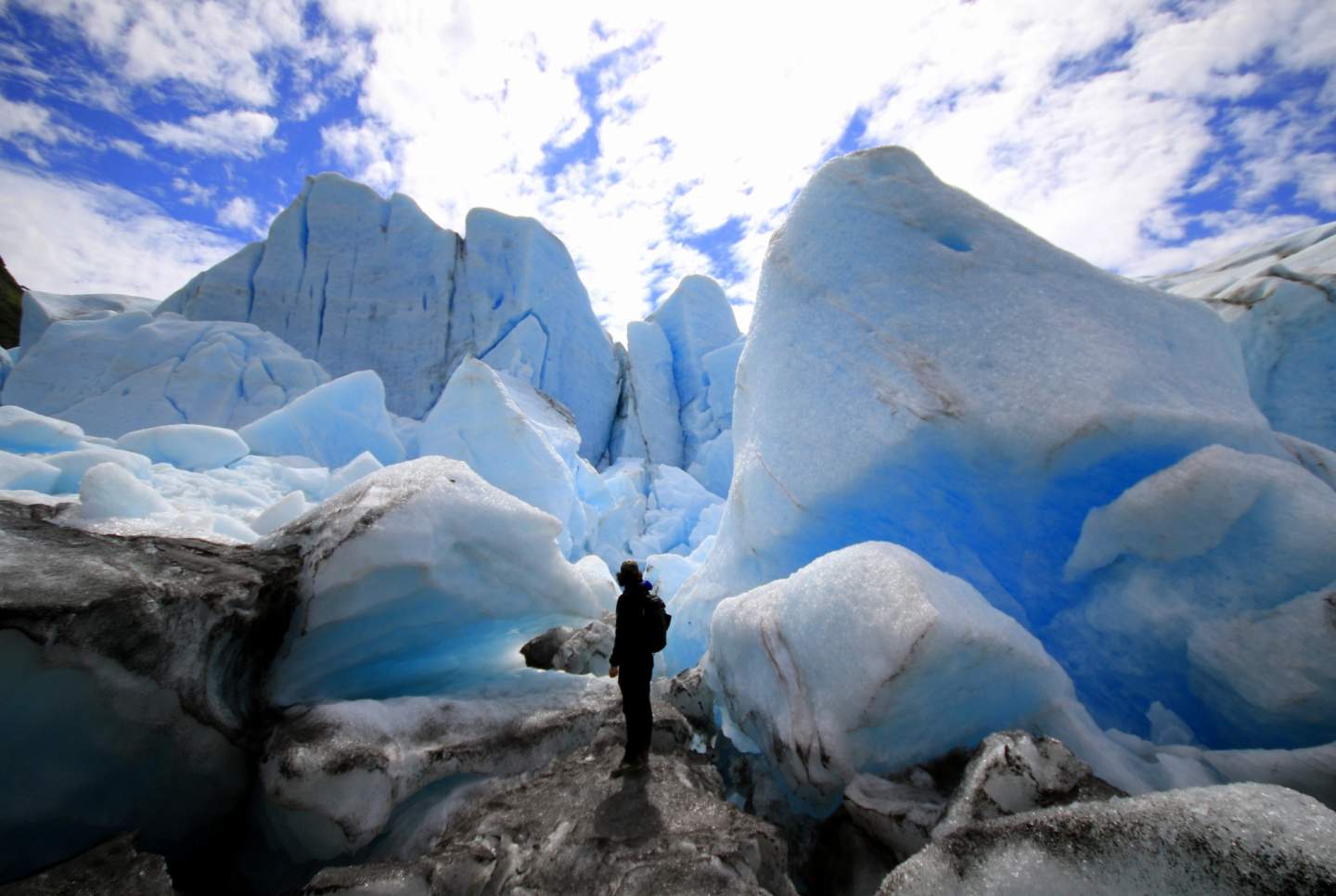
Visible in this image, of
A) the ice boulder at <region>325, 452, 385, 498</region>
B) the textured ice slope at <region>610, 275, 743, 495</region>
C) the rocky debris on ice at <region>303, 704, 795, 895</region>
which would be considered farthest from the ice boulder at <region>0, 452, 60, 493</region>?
the textured ice slope at <region>610, 275, 743, 495</region>

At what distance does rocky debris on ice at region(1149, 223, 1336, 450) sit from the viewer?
5.23 meters

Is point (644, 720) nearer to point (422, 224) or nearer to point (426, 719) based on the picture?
point (426, 719)

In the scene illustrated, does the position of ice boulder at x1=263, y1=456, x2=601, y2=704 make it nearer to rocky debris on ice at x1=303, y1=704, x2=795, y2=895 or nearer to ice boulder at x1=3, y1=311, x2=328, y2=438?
rocky debris on ice at x1=303, y1=704, x2=795, y2=895

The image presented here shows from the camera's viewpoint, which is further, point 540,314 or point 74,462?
point 540,314

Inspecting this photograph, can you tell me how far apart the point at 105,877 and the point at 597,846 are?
1756 millimetres

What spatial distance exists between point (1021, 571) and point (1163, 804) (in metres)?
2.03

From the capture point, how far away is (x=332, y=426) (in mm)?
11914

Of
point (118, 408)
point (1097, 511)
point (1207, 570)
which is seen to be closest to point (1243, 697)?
point (1207, 570)

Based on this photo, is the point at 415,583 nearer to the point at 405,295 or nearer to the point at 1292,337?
the point at 1292,337

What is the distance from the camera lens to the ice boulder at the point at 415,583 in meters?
3.22

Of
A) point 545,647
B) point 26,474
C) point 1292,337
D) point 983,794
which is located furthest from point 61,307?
point 1292,337

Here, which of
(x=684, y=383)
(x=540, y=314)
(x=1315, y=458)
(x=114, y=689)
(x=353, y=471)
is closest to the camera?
(x=114, y=689)

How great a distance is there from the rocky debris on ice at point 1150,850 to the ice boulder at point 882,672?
72cm

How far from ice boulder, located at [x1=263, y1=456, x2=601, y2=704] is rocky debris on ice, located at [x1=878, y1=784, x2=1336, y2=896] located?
288 cm
